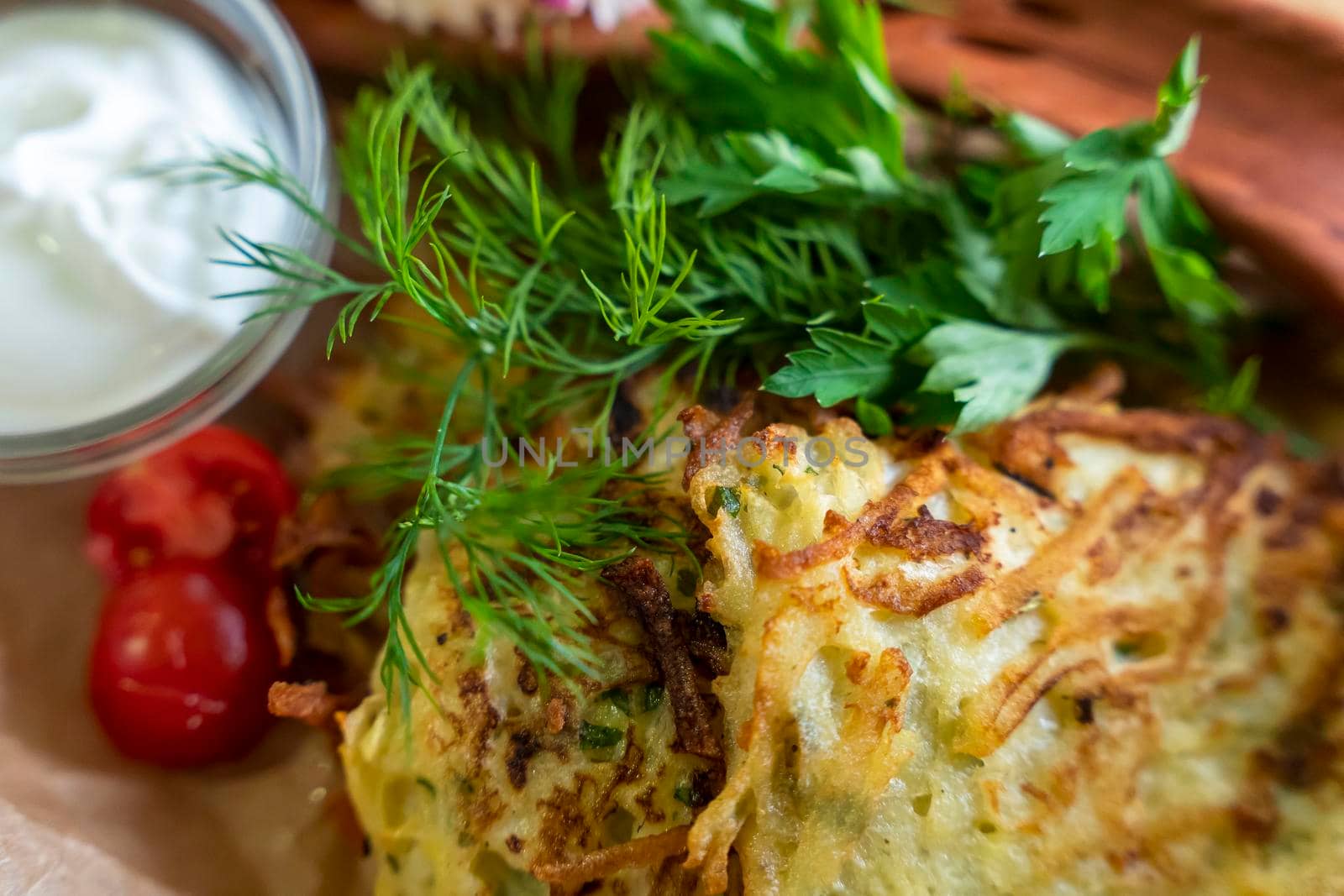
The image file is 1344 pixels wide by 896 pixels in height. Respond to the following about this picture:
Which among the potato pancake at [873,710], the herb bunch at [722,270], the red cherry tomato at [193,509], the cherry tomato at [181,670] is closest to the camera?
the potato pancake at [873,710]

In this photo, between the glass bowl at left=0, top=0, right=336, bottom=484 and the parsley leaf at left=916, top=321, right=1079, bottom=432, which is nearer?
the parsley leaf at left=916, top=321, right=1079, bottom=432

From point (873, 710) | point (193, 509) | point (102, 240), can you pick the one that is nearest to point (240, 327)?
point (102, 240)

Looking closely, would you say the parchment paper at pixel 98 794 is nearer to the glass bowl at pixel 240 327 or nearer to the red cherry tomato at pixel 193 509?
the red cherry tomato at pixel 193 509

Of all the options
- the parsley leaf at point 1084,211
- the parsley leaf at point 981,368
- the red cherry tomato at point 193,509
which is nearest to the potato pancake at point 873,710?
the parsley leaf at point 981,368

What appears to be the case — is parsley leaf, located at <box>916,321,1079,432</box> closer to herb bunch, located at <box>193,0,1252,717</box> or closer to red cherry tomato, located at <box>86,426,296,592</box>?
herb bunch, located at <box>193,0,1252,717</box>

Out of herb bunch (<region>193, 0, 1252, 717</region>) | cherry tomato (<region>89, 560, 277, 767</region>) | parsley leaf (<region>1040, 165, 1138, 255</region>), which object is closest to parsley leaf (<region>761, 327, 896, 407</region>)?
herb bunch (<region>193, 0, 1252, 717</region>)

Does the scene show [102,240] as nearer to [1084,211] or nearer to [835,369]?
[835,369]

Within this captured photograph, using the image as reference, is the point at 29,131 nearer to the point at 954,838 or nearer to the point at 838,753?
the point at 838,753
